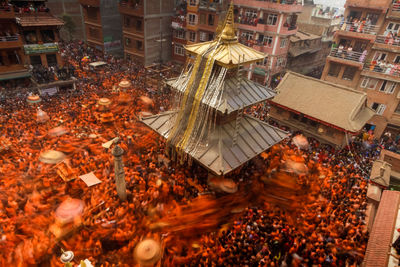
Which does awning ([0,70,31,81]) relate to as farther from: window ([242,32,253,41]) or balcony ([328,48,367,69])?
balcony ([328,48,367,69])

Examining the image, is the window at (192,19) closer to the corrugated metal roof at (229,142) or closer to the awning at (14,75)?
the awning at (14,75)

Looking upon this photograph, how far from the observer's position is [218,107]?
1506cm

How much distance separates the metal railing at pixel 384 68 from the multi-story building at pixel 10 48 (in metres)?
43.6

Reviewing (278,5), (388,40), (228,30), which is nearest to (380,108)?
(388,40)

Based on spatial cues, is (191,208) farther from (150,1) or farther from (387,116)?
(150,1)

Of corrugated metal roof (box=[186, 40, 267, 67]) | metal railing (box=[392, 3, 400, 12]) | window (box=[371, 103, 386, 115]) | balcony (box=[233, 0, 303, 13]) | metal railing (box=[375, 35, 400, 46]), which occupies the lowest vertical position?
window (box=[371, 103, 386, 115])

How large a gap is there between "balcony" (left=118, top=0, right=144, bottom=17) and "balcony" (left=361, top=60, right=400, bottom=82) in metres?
33.4

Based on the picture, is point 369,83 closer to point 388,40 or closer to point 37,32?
point 388,40

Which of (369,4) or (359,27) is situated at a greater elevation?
(369,4)

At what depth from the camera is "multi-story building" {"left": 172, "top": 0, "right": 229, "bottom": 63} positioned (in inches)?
1506

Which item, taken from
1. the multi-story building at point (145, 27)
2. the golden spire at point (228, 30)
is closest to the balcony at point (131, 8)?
the multi-story building at point (145, 27)

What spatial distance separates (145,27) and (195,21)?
330 inches

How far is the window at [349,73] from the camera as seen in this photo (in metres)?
32.0

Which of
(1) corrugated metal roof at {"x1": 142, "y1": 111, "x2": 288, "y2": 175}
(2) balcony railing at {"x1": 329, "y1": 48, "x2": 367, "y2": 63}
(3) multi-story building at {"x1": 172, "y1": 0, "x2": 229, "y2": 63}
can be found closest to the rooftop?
(1) corrugated metal roof at {"x1": 142, "y1": 111, "x2": 288, "y2": 175}
